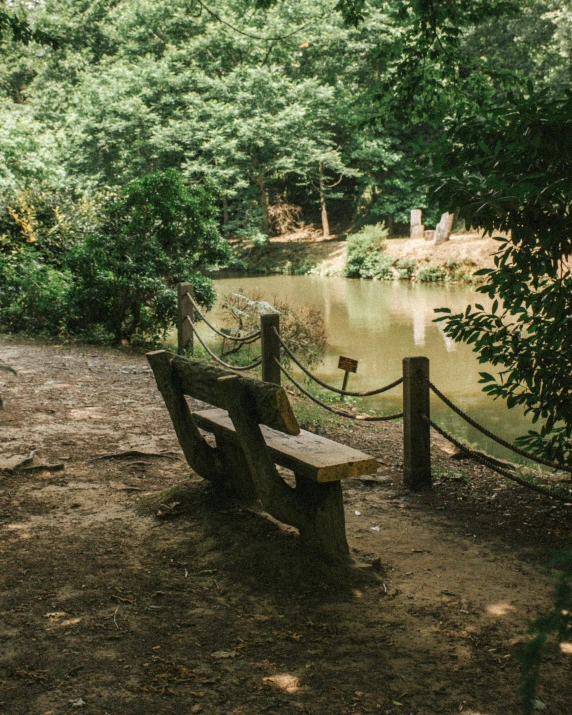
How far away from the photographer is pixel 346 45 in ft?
115

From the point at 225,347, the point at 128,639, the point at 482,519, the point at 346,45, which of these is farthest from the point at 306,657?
the point at 346,45

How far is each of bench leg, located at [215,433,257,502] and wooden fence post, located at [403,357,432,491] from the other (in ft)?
5.20

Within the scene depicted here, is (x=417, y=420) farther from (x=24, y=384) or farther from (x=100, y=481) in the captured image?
(x=24, y=384)

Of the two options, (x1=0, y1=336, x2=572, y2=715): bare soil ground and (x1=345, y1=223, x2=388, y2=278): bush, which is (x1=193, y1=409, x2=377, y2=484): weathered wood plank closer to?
(x1=0, y1=336, x2=572, y2=715): bare soil ground

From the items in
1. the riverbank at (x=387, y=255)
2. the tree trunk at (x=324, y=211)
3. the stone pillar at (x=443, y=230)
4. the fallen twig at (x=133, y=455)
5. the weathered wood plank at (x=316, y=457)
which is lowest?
the fallen twig at (x=133, y=455)

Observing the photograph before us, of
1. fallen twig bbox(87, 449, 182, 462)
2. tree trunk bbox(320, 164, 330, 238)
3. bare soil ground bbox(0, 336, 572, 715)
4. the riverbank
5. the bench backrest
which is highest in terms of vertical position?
tree trunk bbox(320, 164, 330, 238)

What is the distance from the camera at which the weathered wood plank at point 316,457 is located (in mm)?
3429

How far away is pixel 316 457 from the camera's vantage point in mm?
3584

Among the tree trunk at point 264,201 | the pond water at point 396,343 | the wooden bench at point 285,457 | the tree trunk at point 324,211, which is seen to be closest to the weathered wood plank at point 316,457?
the wooden bench at point 285,457

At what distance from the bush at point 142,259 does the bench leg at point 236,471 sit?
7.31m

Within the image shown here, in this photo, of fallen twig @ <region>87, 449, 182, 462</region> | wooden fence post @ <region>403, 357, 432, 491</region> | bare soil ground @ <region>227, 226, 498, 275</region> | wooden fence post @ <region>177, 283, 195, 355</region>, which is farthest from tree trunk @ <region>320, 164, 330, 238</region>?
wooden fence post @ <region>403, 357, 432, 491</region>

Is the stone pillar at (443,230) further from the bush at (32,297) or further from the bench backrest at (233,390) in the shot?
the bench backrest at (233,390)

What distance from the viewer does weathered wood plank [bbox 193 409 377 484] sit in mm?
3429

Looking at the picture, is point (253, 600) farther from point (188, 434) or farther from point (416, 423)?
point (416, 423)
